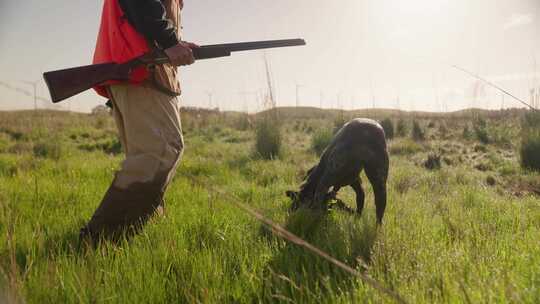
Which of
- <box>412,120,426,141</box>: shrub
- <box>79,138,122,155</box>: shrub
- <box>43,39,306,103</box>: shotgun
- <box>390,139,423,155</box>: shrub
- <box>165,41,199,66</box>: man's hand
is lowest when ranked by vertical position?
<box>390,139,423,155</box>: shrub

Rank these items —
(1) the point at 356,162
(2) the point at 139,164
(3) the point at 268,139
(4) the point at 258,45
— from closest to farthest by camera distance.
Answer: (2) the point at 139,164 < (1) the point at 356,162 < (4) the point at 258,45 < (3) the point at 268,139

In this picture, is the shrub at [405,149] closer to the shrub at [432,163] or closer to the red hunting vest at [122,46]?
the shrub at [432,163]

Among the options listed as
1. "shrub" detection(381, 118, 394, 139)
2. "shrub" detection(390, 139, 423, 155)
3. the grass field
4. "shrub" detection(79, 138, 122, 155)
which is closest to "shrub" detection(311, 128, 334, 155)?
"shrub" detection(390, 139, 423, 155)

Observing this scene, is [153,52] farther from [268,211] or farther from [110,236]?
[268,211]

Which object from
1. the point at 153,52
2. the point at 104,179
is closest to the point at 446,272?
the point at 153,52

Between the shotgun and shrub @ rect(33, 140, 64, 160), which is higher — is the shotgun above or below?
above

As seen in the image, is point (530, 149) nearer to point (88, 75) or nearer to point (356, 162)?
point (356, 162)

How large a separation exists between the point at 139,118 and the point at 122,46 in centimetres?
54

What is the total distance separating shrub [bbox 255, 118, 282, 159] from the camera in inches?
303

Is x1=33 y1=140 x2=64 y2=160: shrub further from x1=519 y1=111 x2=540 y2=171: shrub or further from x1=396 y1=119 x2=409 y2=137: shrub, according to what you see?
x1=396 y1=119 x2=409 y2=137: shrub

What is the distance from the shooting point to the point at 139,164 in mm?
2607

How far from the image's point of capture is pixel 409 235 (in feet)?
8.49

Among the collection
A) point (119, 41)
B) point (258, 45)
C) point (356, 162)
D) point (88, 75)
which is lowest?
point (356, 162)

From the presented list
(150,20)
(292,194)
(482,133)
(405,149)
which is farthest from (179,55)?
(482,133)
